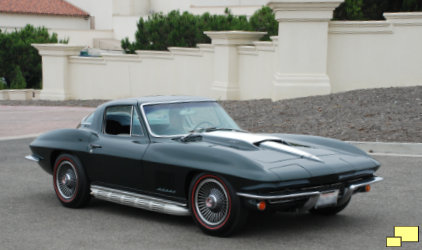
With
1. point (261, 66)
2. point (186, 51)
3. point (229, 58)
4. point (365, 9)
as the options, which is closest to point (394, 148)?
point (261, 66)

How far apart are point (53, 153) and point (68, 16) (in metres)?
57.1

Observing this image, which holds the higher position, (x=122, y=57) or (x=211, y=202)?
→ (x=122, y=57)

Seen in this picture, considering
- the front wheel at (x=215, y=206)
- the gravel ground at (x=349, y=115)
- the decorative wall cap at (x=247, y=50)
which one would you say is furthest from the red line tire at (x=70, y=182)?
the decorative wall cap at (x=247, y=50)

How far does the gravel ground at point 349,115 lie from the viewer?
42.7 ft

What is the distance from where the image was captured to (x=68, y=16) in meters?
63.2

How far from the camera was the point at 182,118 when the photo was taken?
751cm

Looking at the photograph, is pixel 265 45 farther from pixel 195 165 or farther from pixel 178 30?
pixel 195 165

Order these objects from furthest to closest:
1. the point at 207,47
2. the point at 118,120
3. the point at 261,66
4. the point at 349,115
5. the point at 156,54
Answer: the point at 156,54 < the point at 207,47 < the point at 261,66 < the point at 349,115 < the point at 118,120

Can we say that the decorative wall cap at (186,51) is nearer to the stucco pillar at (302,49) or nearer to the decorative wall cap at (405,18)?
the stucco pillar at (302,49)

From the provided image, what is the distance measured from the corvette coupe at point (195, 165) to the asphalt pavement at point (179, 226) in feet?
0.68

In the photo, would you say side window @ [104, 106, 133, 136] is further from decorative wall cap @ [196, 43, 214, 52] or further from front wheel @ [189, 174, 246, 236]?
decorative wall cap @ [196, 43, 214, 52]

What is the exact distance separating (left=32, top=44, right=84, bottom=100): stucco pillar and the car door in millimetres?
18730

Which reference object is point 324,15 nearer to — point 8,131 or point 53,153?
point 8,131

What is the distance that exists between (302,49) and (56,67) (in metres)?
11.8
